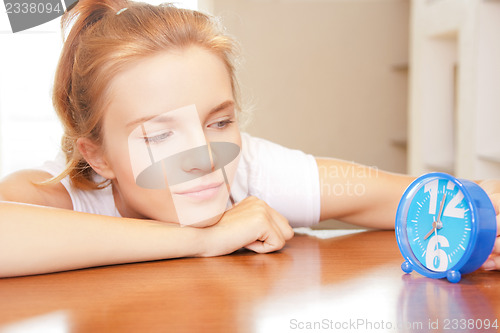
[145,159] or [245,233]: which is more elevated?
[145,159]

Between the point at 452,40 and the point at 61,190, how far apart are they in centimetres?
225

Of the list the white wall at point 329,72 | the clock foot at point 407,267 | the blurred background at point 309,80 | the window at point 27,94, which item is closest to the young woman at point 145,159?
the clock foot at point 407,267

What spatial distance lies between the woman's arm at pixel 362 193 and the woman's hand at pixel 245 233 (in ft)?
0.68

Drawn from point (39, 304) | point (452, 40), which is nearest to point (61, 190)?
point (39, 304)

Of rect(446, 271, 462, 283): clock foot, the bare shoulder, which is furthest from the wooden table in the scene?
the bare shoulder

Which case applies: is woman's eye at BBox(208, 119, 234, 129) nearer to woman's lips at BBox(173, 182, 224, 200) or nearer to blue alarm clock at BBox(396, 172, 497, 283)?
woman's lips at BBox(173, 182, 224, 200)

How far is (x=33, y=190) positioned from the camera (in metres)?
0.99

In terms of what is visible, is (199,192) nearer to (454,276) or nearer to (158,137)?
(158,137)

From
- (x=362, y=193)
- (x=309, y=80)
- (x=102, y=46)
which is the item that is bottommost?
(x=309, y=80)

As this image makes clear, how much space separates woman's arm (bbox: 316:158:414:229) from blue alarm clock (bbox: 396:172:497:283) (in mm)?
332

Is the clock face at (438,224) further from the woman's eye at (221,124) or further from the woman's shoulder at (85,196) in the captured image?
the woman's shoulder at (85,196)

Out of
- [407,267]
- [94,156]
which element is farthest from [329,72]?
[407,267]

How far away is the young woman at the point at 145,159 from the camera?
790mm

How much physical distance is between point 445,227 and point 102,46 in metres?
0.59
